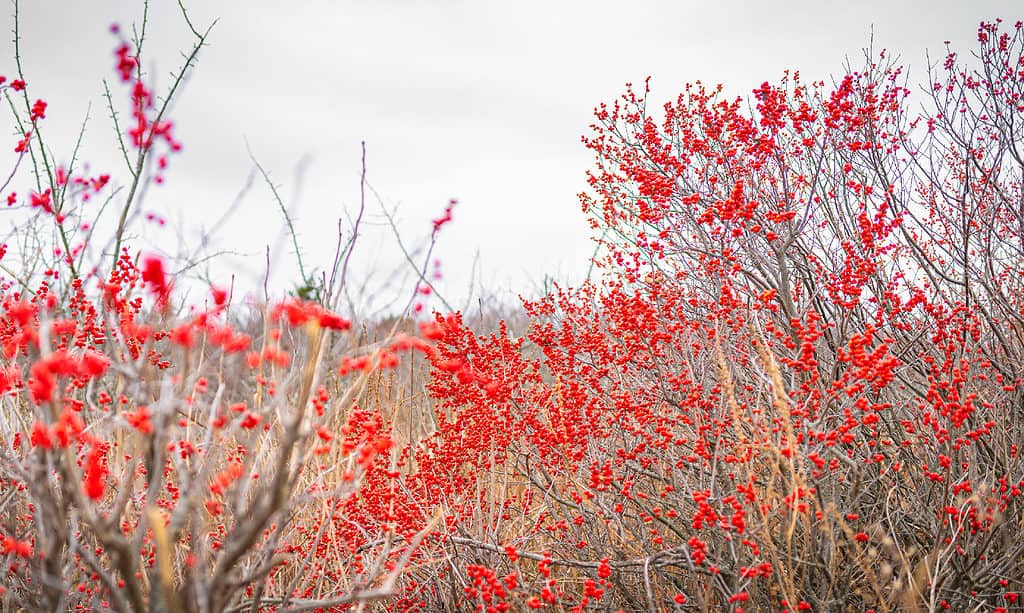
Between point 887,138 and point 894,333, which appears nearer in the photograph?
point 894,333

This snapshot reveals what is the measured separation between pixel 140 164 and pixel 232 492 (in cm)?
287

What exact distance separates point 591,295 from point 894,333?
204 cm

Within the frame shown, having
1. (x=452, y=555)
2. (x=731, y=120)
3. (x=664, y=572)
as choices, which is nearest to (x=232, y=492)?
(x=452, y=555)

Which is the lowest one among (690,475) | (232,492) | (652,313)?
(690,475)

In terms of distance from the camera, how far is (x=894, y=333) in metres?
3.83

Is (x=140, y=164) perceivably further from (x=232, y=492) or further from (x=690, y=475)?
(x=690, y=475)

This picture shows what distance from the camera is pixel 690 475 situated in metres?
4.06

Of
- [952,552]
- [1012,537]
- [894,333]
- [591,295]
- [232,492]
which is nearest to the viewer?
[232,492]

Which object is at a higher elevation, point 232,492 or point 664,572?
point 232,492

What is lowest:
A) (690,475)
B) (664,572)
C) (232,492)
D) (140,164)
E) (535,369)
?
(664,572)

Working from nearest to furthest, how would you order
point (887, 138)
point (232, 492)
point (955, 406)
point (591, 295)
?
1. point (232, 492)
2. point (955, 406)
3. point (887, 138)
4. point (591, 295)

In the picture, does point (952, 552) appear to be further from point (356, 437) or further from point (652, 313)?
point (356, 437)

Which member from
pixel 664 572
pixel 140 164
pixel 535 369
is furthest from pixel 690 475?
pixel 140 164

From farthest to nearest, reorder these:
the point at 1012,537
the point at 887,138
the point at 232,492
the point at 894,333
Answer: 1. the point at 887,138
2. the point at 894,333
3. the point at 1012,537
4. the point at 232,492
